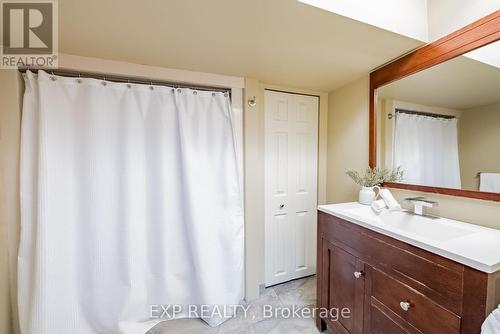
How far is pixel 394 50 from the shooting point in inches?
50.6

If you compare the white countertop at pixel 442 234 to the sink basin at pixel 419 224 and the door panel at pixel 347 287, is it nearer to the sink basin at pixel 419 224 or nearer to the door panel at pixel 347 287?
the sink basin at pixel 419 224

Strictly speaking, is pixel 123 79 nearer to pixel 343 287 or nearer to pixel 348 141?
pixel 348 141

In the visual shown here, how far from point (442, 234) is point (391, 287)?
0.47 metres

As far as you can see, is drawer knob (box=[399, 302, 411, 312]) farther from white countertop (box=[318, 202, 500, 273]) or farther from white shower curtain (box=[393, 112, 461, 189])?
white shower curtain (box=[393, 112, 461, 189])

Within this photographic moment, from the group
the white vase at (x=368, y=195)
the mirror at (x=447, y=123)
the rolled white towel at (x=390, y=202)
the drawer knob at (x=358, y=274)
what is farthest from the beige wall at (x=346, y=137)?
the drawer knob at (x=358, y=274)

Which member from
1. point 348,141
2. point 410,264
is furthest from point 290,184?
point 410,264

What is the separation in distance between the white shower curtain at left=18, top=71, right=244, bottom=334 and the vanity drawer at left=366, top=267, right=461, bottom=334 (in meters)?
1.04

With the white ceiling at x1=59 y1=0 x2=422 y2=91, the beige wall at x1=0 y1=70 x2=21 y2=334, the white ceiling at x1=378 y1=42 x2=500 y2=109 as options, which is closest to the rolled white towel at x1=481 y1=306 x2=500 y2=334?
the white ceiling at x1=378 y1=42 x2=500 y2=109

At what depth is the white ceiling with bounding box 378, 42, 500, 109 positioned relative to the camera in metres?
1.04

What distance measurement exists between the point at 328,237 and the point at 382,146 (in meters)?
0.86

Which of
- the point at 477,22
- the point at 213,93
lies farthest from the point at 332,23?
the point at 213,93

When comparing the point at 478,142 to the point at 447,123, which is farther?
the point at 447,123

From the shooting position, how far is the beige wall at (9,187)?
4.06 feet

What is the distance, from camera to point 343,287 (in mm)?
1270
